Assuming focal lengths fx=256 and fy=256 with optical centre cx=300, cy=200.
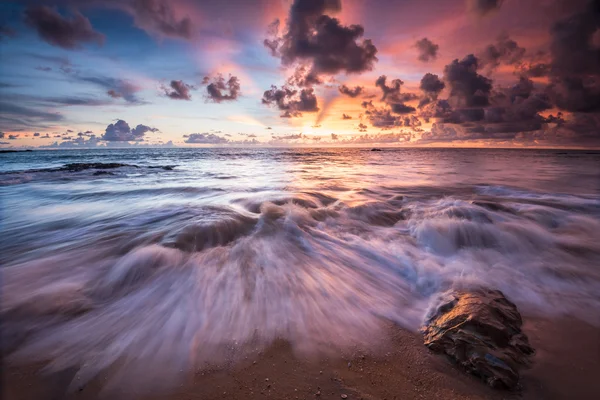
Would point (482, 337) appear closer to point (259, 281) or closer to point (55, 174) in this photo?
point (259, 281)

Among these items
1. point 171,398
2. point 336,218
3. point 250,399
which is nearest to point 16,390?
point 171,398

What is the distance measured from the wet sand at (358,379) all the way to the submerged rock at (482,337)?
0.10 m

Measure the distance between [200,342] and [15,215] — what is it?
30.8ft

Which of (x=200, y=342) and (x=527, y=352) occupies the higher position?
(x=527, y=352)

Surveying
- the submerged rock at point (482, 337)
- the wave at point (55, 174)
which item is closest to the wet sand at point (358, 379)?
the submerged rock at point (482, 337)

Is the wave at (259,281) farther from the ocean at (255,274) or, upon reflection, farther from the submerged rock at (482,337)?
the submerged rock at (482,337)

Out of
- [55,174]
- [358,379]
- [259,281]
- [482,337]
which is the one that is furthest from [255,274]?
[55,174]

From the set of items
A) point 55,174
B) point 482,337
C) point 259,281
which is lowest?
point 55,174

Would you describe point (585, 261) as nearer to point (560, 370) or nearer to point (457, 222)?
point (457, 222)

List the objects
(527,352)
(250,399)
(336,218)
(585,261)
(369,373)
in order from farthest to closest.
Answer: (336,218), (585,261), (527,352), (369,373), (250,399)

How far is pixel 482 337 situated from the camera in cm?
243

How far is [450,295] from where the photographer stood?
327 centimetres

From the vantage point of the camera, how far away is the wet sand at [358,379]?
6.95 ft

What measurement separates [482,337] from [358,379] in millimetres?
1261
